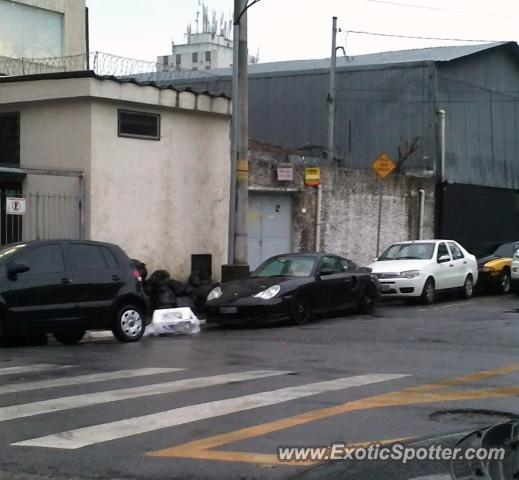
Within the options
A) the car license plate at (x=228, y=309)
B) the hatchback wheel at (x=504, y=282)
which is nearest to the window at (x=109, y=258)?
the car license plate at (x=228, y=309)

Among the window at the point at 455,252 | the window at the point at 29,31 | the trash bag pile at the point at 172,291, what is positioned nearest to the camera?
the trash bag pile at the point at 172,291

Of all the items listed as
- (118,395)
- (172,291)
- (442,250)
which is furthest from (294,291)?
(118,395)

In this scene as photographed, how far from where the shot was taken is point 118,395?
8.80 metres

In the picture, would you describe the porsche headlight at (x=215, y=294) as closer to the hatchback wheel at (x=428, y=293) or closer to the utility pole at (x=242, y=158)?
the utility pole at (x=242, y=158)

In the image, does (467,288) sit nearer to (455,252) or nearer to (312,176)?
(455,252)

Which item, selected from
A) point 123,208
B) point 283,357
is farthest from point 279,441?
point 123,208

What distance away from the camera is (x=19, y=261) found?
13125 millimetres

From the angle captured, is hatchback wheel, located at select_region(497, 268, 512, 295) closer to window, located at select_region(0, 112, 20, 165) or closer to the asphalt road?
the asphalt road

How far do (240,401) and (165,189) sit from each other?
474 inches

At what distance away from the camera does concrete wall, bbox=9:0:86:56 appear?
24734 millimetres

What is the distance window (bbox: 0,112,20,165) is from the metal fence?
1.18m

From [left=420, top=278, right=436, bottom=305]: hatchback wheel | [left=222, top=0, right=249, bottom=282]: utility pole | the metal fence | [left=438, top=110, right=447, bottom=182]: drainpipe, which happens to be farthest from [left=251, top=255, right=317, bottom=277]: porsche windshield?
[left=438, top=110, right=447, bottom=182]: drainpipe

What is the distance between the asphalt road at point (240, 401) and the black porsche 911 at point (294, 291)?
146 centimetres

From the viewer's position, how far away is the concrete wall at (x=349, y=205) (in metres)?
23.7
